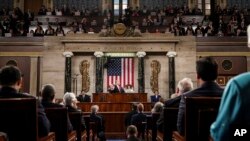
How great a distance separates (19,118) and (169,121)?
2.42m

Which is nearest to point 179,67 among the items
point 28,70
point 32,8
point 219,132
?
point 28,70

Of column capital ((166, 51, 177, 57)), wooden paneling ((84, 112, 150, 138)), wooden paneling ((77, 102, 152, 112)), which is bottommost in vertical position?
wooden paneling ((84, 112, 150, 138))

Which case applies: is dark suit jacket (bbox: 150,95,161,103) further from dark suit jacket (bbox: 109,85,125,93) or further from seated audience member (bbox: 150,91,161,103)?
dark suit jacket (bbox: 109,85,125,93)

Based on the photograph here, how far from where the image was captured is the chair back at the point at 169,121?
508 cm

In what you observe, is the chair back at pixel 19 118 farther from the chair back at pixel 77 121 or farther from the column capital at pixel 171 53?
the column capital at pixel 171 53

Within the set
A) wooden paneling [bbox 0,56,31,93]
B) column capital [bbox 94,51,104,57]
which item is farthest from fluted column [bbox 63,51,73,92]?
wooden paneling [bbox 0,56,31,93]

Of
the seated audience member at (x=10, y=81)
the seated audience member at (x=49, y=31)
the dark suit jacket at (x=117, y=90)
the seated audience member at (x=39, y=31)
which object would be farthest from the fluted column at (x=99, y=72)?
the seated audience member at (x=10, y=81)

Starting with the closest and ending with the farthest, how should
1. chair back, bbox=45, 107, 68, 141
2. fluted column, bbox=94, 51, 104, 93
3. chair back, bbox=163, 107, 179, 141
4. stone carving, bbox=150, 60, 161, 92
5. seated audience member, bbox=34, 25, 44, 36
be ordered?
chair back, bbox=45, 107, 68, 141
chair back, bbox=163, 107, 179, 141
fluted column, bbox=94, 51, 104, 93
stone carving, bbox=150, 60, 161, 92
seated audience member, bbox=34, 25, 44, 36

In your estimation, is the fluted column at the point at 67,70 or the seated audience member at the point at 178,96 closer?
the seated audience member at the point at 178,96

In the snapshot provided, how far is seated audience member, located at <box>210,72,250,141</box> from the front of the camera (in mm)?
1523

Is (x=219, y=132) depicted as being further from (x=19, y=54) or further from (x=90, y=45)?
(x=19, y=54)

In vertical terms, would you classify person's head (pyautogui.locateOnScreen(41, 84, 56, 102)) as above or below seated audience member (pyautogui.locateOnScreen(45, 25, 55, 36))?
below

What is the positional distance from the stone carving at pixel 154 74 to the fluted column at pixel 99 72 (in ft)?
7.74

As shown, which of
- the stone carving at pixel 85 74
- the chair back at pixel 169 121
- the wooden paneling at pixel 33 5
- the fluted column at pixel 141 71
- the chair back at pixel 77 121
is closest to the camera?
the chair back at pixel 169 121
